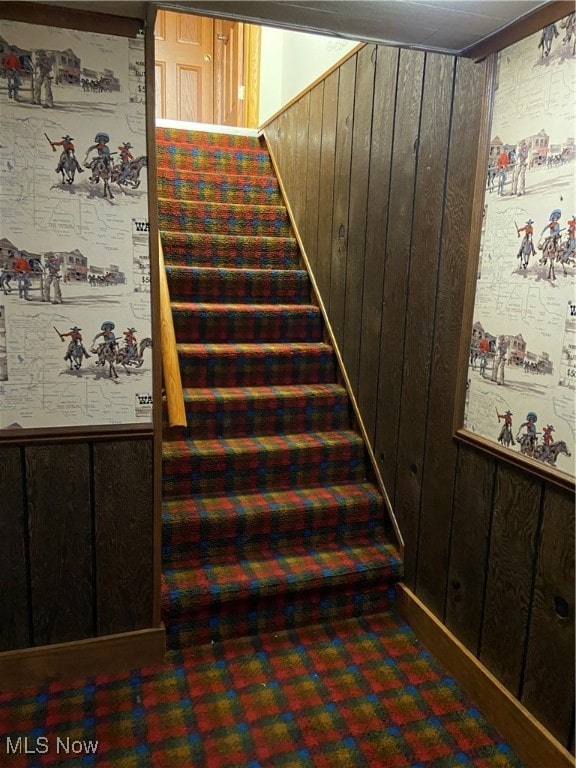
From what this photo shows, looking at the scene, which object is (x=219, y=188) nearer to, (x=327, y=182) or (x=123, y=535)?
(x=327, y=182)

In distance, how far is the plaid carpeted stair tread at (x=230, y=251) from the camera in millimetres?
3123

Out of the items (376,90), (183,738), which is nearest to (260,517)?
(183,738)

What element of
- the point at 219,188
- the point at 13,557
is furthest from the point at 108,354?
the point at 219,188

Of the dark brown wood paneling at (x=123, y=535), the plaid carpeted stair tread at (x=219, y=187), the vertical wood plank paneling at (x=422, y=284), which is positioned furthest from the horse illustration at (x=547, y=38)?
the plaid carpeted stair tread at (x=219, y=187)

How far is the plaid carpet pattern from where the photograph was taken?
5.34 feet

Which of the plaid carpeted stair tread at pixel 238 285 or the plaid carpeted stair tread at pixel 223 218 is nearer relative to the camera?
the plaid carpeted stair tread at pixel 238 285

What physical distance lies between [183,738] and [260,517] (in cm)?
82

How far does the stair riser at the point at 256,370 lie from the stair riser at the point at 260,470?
45 centimetres

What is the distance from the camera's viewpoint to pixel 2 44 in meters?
1.52

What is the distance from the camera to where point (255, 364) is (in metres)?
2.80

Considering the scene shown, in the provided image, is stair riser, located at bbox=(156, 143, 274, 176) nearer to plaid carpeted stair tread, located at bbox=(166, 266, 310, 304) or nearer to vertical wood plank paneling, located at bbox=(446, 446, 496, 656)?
plaid carpeted stair tread, located at bbox=(166, 266, 310, 304)

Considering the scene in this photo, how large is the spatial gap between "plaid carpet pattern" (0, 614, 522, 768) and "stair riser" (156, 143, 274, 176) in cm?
295

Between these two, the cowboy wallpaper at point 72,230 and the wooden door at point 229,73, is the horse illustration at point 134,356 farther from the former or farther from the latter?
the wooden door at point 229,73
